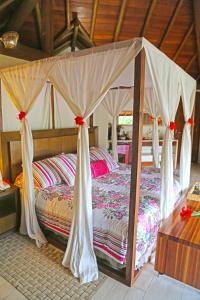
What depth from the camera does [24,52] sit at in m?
3.17

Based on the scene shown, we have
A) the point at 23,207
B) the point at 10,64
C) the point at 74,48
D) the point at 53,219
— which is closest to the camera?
the point at 53,219

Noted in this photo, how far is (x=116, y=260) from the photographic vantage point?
195cm

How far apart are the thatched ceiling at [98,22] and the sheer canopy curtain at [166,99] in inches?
76.6

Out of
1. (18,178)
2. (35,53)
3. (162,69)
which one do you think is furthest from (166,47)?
(18,178)

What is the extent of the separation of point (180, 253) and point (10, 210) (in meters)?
2.14

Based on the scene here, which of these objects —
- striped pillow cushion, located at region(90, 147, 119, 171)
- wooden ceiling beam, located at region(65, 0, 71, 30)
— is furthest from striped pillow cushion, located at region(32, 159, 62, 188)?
wooden ceiling beam, located at region(65, 0, 71, 30)

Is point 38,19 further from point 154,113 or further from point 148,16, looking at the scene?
point 154,113

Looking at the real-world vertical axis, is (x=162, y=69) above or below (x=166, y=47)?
below

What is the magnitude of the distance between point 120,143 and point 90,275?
4004mm

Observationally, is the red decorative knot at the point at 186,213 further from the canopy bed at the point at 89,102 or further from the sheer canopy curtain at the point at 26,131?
the sheer canopy curtain at the point at 26,131

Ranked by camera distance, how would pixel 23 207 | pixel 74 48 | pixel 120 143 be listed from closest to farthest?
pixel 23 207, pixel 74 48, pixel 120 143

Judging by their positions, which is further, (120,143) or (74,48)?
(120,143)

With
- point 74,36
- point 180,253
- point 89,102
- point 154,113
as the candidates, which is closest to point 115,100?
point 154,113

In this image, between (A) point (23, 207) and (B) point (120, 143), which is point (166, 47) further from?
(A) point (23, 207)
